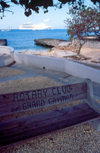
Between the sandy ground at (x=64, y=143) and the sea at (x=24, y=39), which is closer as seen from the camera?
the sandy ground at (x=64, y=143)

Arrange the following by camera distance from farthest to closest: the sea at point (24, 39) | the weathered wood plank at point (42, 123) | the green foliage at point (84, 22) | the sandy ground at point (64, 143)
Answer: the sea at point (24, 39) < the green foliage at point (84, 22) < the sandy ground at point (64, 143) < the weathered wood plank at point (42, 123)

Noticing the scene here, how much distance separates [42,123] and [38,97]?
0.44 metres

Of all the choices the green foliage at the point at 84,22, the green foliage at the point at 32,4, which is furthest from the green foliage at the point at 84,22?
the green foliage at the point at 32,4

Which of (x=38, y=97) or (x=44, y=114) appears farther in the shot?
(x=44, y=114)

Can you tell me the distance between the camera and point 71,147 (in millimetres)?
2828

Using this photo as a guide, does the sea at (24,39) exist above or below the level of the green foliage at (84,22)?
below

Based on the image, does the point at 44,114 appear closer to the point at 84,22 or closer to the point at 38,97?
the point at 38,97

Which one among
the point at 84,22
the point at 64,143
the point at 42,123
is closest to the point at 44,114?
the point at 42,123

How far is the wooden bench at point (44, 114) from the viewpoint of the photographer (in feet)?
8.89

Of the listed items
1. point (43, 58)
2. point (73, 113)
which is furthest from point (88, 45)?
point (73, 113)

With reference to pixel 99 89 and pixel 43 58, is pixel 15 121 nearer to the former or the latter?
pixel 99 89

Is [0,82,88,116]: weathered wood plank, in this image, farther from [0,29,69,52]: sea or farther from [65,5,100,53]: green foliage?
[0,29,69,52]: sea

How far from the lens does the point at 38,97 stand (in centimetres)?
292

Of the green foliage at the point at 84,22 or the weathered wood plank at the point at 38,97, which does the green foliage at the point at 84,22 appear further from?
the weathered wood plank at the point at 38,97
